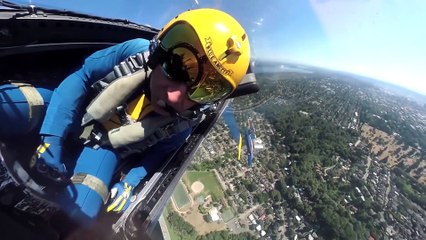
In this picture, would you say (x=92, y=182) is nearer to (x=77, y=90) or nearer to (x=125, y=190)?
(x=125, y=190)

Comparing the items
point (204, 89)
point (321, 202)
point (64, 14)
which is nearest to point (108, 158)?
point (204, 89)

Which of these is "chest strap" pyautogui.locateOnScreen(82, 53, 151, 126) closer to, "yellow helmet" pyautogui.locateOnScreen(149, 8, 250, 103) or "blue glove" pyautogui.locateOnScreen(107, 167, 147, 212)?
"yellow helmet" pyautogui.locateOnScreen(149, 8, 250, 103)

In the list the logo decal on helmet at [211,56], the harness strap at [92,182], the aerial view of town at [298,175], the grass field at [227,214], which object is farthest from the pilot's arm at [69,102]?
the grass field at [227,214]

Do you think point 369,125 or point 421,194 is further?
point 369,125

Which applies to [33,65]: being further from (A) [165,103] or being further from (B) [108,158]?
(A) [165,103]

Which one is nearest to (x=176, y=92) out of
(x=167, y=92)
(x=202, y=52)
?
(x=167, y=92)

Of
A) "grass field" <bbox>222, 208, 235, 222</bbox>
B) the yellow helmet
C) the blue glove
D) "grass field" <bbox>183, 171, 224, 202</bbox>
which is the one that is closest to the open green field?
"grass field" <bbox>183, 171, 224, 202</bbox>
